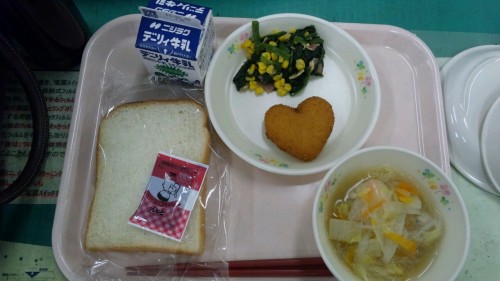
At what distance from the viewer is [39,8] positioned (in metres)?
1.16

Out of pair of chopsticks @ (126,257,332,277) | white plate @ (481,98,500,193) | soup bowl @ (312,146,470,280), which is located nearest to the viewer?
soup bowl @ (312,146,470,280)

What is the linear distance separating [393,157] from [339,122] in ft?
1.08

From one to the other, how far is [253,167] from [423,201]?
486mm

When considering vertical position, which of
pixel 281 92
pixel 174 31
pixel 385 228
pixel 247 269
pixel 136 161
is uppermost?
pixel 174 31

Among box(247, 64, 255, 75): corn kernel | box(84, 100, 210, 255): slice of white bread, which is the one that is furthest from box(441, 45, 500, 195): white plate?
box(84, 100, 210, 255): slice of white bread

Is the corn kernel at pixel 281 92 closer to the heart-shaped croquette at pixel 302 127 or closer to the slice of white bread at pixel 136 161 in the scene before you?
the heart-shaped croquette at pixel 302 127

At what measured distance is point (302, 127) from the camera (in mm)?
1190

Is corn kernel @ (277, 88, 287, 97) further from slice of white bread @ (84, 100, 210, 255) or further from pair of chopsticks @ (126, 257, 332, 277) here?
pair of chopsticks @ (126, 257, 332, 277)

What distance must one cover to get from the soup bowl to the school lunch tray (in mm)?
238

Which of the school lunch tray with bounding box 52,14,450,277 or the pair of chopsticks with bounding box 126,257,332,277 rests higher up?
the school lunch tray with bounding box 52,14,450,277

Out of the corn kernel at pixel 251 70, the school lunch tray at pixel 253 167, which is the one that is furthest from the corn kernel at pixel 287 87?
the school lunch tray at pixel 253 167

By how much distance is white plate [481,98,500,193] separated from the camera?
1.22m

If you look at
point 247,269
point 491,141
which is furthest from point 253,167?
point 491,141

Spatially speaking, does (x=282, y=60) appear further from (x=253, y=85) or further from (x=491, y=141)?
(x=491, y=141)
